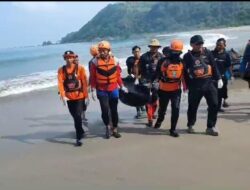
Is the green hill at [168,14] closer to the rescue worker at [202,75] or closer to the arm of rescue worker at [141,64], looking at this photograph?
the rescue worker at [202,75]

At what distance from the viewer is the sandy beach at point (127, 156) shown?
506 cm

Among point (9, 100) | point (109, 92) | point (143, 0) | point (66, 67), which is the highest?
point (143, 0)

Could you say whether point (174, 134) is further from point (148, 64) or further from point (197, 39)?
point (148, 64)

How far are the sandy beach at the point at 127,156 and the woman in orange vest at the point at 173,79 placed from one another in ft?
1.39

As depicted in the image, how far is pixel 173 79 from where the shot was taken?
22.5 feet

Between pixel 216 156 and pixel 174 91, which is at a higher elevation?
pixel 174 91

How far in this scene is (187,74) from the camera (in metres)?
6.85

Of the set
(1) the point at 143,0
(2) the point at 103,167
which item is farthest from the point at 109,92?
(1) the point at 143,0

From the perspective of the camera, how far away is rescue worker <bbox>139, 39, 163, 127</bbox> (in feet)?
25.3

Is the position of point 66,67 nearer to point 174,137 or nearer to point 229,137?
point 174,137

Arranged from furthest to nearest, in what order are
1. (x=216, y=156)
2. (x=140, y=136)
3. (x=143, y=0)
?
1. (x=140, y=136)
2. (x=216, y=156)
3. (x=143, y=0)

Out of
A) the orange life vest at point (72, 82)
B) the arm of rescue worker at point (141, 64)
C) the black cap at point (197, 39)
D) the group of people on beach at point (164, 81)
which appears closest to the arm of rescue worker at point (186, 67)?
the group of people on beach at point (164, 81)

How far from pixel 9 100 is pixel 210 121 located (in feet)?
21.9

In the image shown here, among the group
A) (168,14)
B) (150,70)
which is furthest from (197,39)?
(168,14)
